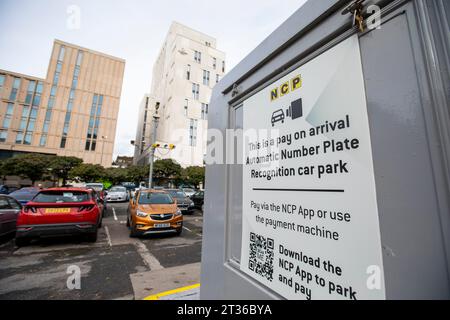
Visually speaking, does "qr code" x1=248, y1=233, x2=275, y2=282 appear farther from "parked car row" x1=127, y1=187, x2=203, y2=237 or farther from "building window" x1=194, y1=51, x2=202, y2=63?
"building window" x1=194, y1=51, x2=202, y2=63

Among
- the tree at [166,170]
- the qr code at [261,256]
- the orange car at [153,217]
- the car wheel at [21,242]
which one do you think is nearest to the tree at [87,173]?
the tree at [166,170]

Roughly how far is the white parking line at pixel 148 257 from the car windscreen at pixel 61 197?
6.75 ft

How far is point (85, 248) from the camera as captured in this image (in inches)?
214

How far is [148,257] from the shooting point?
493 centimetres

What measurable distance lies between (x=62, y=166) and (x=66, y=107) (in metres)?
20.0

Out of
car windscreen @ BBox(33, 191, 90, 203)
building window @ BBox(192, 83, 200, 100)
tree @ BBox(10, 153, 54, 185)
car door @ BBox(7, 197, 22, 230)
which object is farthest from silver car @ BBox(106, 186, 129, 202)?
building window @ BBox(192, 83, 200, 100)

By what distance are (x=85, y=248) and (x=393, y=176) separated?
6866 mm

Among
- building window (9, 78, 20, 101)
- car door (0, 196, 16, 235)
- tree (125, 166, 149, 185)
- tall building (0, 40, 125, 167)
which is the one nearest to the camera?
car door (0, 196, 16, 235)

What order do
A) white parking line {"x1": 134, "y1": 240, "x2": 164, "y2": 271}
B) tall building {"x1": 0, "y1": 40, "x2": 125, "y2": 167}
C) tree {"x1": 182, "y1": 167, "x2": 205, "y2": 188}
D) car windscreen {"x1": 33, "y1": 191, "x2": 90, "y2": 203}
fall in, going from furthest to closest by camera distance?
tall building {"x1": 0, "y1": 40, "x2": 125, "y2": 167}
tree {"x1": 182, "y1": 167, "x2": 205, "y2": 188}
car windscreen {"x1": 33, "y1": 191, "x2": 90, "y2": 203}
white parking line {"x1": 134, "y1": 240, "x2": 164, "y2": 271}

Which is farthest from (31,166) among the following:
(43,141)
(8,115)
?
(8,115)

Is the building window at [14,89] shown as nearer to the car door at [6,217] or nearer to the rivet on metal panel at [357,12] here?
the car door at [6,217]

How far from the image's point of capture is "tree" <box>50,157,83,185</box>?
28917mm

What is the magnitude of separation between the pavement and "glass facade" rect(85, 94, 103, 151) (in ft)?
140
